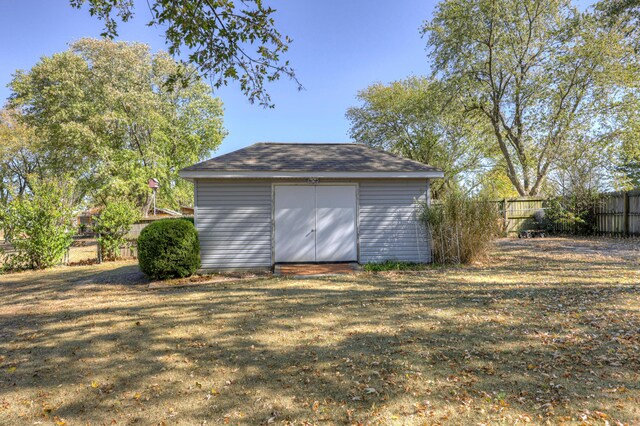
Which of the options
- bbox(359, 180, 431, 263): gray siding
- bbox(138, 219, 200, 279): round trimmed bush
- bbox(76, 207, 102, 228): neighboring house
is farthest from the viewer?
bbox(76, 207, 102, 228): neighboring house

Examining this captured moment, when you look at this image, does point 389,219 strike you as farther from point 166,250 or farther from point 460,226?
point 166,250

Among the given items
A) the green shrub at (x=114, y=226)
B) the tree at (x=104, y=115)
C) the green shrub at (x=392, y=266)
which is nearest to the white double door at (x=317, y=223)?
the green shrub at (x=392, y=266)

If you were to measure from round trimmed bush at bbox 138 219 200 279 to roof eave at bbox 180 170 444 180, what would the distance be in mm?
1211

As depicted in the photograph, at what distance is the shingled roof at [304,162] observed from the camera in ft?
27.0

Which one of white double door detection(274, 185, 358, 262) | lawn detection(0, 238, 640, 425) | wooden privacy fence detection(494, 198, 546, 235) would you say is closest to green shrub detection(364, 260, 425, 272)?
white double door detection(274, 185, 358, 262)

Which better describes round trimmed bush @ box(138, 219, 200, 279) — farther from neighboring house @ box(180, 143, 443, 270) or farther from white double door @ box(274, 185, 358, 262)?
white double door @ box(274, 185, 358, 262)

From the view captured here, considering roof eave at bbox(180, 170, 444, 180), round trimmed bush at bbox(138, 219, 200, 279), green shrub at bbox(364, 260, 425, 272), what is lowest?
green shrub at bbox(364, 260, 425, 272)

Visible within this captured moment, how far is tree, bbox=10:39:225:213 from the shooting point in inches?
743

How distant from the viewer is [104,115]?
1866cm

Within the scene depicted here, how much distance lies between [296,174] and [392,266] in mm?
3237

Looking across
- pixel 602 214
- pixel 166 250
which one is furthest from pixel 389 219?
pixel 602 214

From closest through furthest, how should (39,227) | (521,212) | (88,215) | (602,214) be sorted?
(39,227) < (602,214) < (521,212) < (88,215)

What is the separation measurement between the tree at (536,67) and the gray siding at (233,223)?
14667 millimetres

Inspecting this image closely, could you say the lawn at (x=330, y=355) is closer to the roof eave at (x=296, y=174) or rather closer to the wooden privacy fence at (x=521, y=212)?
the roof eave at (x=296, y=174)
